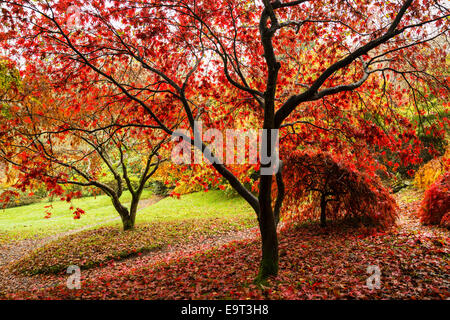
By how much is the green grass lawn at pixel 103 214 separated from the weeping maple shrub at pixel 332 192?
616 centimetres

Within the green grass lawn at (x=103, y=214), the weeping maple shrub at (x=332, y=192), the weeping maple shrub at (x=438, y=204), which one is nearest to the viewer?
the weeping maple shrub at (x=438, y=204)

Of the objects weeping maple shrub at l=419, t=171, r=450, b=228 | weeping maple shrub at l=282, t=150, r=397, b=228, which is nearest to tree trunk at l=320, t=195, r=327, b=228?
weeping maple shrub at l=282, t=150, r=397, b=228

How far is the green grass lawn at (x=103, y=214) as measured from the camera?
14055 mm

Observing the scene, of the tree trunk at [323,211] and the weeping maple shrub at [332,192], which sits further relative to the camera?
the tree trunk at [323,211]

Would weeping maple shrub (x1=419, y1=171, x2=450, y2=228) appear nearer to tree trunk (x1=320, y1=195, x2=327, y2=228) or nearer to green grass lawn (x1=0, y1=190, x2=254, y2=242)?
tree trunk (x1=320, y1=195, x2=327, y2=228)

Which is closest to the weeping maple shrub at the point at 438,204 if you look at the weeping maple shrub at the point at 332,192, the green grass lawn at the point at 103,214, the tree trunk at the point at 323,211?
the weeping maple shrub at the point at 332,192

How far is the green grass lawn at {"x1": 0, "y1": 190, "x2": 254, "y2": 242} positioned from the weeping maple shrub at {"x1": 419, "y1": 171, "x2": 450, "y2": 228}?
326 inches

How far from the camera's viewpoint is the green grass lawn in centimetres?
1405

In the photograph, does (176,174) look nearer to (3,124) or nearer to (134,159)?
(134,159)

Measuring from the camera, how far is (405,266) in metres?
4.18

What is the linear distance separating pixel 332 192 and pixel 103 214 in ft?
56.1

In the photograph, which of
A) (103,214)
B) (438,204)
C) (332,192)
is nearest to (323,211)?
(332,192)

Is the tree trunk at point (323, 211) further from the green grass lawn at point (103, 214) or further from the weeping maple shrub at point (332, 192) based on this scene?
the green grass lawn at point (103, 214)
